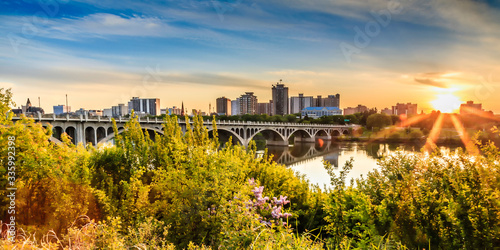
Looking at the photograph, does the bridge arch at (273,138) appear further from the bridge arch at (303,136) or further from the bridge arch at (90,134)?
the bridge arch at (90,134)

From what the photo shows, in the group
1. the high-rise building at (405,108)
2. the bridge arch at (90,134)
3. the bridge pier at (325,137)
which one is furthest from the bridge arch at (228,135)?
the high-rise building at (405,108)

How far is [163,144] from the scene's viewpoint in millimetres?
8133

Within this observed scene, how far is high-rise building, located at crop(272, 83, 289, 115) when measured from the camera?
633 ft

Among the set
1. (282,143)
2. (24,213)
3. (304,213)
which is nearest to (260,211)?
(304,213)

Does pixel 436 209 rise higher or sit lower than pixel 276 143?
higher

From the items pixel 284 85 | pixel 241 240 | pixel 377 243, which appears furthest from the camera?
pixel 284 85

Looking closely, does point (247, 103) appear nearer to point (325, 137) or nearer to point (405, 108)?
point (405, 108)

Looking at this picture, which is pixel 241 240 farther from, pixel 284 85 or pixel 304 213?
pixel 284 85

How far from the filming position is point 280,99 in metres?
194

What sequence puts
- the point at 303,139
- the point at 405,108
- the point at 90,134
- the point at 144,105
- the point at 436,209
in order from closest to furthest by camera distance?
the point at 436,209 → the point at 90,134 → the point at 303,139 → the point at 144,105 → the point at 405,108

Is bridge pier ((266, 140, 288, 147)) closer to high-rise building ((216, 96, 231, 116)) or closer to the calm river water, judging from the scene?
the calm river water

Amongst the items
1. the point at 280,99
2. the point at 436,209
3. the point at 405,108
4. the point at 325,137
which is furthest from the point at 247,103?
the point at 436,209

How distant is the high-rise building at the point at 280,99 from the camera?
193 m

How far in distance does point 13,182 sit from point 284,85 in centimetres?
19610
